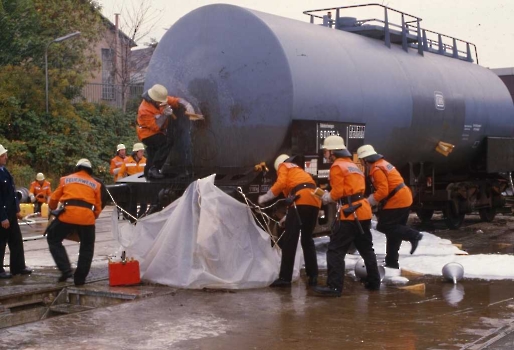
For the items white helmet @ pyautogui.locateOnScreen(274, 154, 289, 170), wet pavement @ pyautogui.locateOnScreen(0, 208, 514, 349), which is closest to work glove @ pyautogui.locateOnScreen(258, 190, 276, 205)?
white helmet @ pyautogui.locateOnScreen(274, 154, 289, 170)

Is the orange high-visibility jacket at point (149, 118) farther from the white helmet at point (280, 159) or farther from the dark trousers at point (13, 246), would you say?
the dark trousers at point (13, 246)

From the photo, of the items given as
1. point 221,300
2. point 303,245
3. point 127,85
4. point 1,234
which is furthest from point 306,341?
point 127,85

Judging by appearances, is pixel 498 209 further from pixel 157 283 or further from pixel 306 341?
pixel 306 341

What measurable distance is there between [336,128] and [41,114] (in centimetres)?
2184

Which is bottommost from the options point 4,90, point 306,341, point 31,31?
point 306,341

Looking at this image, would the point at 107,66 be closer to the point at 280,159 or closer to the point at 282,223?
the point at 282,223

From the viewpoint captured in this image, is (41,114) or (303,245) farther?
(41,114)

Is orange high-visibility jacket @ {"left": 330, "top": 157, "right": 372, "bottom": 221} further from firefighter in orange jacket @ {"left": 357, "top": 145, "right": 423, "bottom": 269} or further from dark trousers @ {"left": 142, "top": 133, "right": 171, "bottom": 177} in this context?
dark trousers @ {"left": 142, "top": 133, "right": 171, "bottom": 177}

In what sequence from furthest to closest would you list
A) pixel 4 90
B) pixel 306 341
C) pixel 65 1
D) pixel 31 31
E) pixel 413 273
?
pixel 65 1
pixel 31 31
pixel 4 90
pixel 413 273
pixel 306 341

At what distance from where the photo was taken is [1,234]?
10.7 metres

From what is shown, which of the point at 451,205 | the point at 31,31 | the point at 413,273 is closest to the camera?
the point at 413,273

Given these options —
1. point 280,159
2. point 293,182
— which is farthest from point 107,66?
point 293,182

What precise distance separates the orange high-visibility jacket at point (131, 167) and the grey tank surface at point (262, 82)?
3.68 metres

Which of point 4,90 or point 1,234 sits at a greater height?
point 4,90
